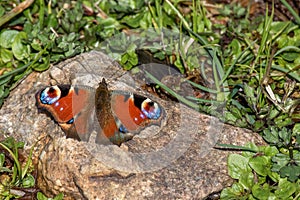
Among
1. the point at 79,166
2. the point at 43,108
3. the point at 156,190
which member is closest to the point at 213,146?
the point at 156,190

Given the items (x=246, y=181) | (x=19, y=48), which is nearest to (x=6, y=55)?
(x=19, y=48)

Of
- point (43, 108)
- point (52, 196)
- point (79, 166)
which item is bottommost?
point (52, 196)

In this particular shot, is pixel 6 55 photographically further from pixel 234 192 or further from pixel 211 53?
pixel 234 192

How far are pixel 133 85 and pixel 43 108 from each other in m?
0.78

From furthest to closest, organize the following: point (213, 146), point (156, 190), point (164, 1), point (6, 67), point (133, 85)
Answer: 1. point (164, 1)
2. point (6, 67)
3. point (133, 85)
4. point (213, 146)
5. point (156, 190)

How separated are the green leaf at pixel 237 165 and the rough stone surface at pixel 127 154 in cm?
5

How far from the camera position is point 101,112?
137 inches

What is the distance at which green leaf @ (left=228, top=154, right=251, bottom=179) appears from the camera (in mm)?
3576

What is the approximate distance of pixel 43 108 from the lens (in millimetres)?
3584

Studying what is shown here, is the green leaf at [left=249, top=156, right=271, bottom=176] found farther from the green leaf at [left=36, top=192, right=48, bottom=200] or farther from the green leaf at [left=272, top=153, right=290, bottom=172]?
the green leaf at [left=36, top=192, right=48, bottom=200]

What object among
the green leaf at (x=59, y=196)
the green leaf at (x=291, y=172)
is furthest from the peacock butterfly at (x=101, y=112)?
the green leaf at (x=291, y=172)

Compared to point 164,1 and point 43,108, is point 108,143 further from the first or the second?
point 164,1

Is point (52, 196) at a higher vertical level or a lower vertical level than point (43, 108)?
lower

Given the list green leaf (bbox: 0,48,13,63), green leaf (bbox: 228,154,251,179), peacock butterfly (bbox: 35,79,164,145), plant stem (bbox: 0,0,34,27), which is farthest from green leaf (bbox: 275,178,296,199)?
plant stem (bbox: 0,0,34,27)
